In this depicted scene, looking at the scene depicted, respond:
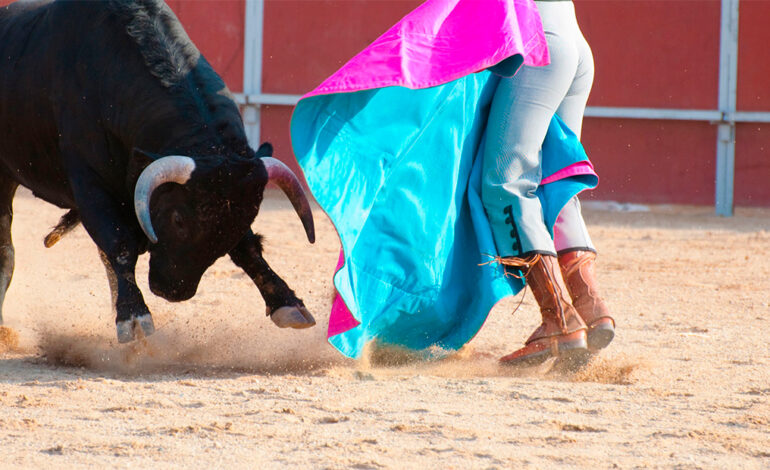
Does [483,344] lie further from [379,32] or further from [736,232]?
[379,32]

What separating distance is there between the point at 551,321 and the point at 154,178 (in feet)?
3.92

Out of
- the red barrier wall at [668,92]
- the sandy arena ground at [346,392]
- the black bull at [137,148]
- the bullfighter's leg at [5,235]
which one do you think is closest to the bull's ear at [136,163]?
the black bull at [137,148]

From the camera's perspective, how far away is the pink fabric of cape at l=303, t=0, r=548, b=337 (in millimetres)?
2889

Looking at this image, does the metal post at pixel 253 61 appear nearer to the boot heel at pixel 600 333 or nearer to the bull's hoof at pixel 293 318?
the bull's hoof at pixel 293 318

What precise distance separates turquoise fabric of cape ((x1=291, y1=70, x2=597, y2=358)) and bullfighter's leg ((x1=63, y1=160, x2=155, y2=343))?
0.60m

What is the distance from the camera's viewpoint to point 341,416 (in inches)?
94.0

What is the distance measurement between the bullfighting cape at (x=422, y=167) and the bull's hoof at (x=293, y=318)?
0.16 meters

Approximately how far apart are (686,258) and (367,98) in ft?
10.9

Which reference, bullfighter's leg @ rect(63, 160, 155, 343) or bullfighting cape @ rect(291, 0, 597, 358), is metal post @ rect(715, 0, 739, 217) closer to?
bullfighting cape @ rect(291, 0, 597, 358)

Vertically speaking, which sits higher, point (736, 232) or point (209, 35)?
point (209, 35)

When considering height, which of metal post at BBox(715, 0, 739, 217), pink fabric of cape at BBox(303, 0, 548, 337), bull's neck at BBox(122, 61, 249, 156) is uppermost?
pink fabric of cape at BBox(303, 0, 548, 337)

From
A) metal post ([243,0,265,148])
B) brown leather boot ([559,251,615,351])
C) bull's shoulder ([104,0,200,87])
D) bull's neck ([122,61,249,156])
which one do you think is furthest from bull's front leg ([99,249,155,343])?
metal post ([243,0,265,148])

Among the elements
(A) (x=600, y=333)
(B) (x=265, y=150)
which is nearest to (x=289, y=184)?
(B) (x=265, y=150)

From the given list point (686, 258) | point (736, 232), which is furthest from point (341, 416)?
point (736, 232)
